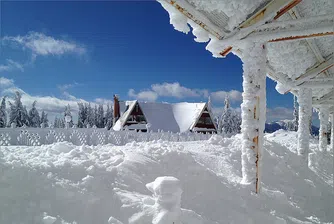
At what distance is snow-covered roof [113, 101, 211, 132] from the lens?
87.2 ft

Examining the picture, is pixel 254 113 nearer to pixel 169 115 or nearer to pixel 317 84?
pixel 317 84

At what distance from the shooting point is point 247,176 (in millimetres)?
4934

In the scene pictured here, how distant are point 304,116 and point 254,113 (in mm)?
6486

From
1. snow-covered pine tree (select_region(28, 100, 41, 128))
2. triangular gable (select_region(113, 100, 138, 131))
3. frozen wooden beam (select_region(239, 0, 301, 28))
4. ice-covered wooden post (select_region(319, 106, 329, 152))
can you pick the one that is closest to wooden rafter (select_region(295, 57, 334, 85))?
frozen wooden beam (select_region(239, 0, 301, 28))

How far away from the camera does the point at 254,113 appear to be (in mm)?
4934

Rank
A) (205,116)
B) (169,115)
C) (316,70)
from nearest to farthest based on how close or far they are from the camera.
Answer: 1. (316,70)
2. (205,116)
3. (169,115)

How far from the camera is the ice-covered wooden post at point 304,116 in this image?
984 centimetres

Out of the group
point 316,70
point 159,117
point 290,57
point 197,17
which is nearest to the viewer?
point 197,17

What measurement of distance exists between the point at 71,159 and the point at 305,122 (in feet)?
32.1

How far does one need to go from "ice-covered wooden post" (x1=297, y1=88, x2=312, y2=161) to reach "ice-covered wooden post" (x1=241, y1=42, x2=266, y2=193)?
610 cm

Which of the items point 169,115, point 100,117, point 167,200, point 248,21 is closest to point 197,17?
point 248,21

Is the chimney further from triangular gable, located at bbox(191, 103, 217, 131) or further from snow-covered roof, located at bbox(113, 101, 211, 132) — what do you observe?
triangular gable, located at bbox(191, 103, 217, 131)

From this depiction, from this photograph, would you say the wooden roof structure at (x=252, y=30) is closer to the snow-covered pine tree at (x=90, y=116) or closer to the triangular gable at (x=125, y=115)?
the triangular gable at (x=125, y=115)

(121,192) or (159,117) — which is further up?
(159,117)
